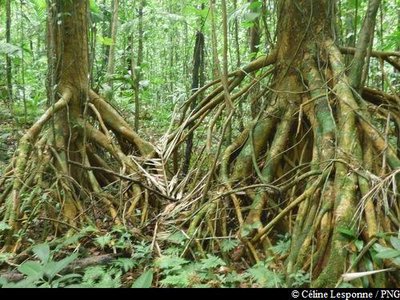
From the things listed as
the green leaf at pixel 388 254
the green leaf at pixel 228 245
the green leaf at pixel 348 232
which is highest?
the green leaf at pixel 348 232

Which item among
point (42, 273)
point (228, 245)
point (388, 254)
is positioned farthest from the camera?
point (228, 245)

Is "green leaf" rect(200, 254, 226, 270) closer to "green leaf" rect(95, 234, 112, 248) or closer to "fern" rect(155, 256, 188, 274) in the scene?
"fern" rect(155, 256, 188, 274)

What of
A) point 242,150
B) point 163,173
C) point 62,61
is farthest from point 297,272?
point 62,61

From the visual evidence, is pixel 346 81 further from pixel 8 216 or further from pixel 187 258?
pixel 8 216

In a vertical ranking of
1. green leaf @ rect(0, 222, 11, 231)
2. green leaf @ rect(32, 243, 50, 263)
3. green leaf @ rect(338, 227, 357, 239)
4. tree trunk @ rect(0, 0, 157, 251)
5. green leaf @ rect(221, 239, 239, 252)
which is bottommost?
green leaf @ rect(221, 239, 239, 252)

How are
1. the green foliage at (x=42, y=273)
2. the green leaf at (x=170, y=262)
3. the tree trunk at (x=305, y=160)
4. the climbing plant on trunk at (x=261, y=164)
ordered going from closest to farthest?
the green foliage at (x=42, y=273)
the tree trunk at (x=305, y=160)
the climbing plant on trunk at (x=261, y=164)
the green leaf at (x=170, y=262)

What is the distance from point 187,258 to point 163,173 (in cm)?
156

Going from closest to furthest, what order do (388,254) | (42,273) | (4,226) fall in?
(388,254) → (42,273) → (4,226)

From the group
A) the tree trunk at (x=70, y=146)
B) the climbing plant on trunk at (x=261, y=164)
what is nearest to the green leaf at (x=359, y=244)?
the climbing plant on trunk at (x=261, y=164)

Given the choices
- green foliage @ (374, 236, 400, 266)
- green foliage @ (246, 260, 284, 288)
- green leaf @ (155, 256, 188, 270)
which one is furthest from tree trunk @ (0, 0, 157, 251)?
green foliage @ (374, 236, 400, 266)

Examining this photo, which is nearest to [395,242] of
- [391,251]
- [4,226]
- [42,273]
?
[391,251]

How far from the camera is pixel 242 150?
4129mm

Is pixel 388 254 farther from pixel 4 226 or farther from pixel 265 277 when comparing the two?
pixel 4 226

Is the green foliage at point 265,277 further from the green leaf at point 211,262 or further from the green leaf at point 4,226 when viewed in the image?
the green leaf at point 4,226
